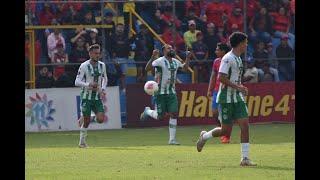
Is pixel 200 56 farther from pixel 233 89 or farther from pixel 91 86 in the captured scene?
pixel 233 89

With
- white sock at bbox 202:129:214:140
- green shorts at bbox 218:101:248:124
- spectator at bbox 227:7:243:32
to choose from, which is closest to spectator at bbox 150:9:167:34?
spectator at bbox 227:7:243:32

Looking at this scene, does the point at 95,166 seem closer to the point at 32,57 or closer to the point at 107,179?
the point at 107,179

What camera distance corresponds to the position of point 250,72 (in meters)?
32.4

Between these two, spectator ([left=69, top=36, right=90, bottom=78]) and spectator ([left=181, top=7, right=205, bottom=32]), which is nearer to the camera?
spectator ([left=69, top=36, right=90, bottom=78])

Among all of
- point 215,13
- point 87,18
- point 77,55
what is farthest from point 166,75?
point 215,13

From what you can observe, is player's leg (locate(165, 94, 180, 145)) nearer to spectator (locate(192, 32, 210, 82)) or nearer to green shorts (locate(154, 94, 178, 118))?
green shorts (locate(154, 94, 178, 118))

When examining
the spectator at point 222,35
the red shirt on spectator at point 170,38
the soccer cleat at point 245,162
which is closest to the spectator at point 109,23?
the red shirt on spectator at point 170,38

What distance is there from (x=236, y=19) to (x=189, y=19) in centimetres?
165

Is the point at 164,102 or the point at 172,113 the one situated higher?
the point at 164,102

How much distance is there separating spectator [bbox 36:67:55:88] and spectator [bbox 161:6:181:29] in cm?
438

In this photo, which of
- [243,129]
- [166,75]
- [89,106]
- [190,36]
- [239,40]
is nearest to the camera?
[243,129]

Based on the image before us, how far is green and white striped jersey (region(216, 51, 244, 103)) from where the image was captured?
17828mm
